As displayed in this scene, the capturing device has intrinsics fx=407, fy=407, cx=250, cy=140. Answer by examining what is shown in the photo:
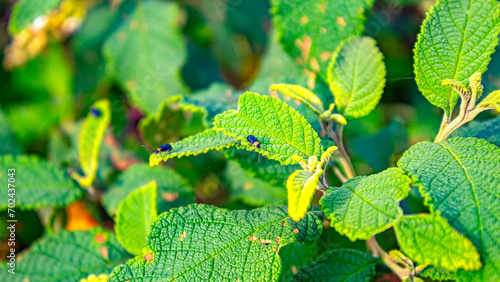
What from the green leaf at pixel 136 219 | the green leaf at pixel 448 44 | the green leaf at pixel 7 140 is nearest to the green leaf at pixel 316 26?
the green leaf at pixel 448 44

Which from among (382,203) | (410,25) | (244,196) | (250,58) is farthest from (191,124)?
(410,25)

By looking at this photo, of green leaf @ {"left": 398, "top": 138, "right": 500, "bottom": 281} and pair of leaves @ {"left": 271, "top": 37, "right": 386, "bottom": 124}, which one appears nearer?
green leaf @ {"left": 398, "top": 138, "right": 500, "bottom": 281}

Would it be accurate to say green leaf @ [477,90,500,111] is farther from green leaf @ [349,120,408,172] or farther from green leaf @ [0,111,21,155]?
green leaf @ [0,111,21,155]

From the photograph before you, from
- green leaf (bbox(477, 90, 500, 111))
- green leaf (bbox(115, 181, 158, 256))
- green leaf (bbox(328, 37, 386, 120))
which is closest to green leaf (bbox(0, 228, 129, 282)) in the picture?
green leaf (bbox(115, 181, 158, 256))

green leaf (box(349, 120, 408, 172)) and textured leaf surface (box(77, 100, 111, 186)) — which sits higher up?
textured leaf surface (box(77, 100, 111, 186))

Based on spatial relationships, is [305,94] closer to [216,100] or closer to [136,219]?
[216,100]

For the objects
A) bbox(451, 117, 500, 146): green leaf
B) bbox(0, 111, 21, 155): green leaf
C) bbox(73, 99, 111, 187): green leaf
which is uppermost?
bbox(0, 111, 21, 155): green leaf
